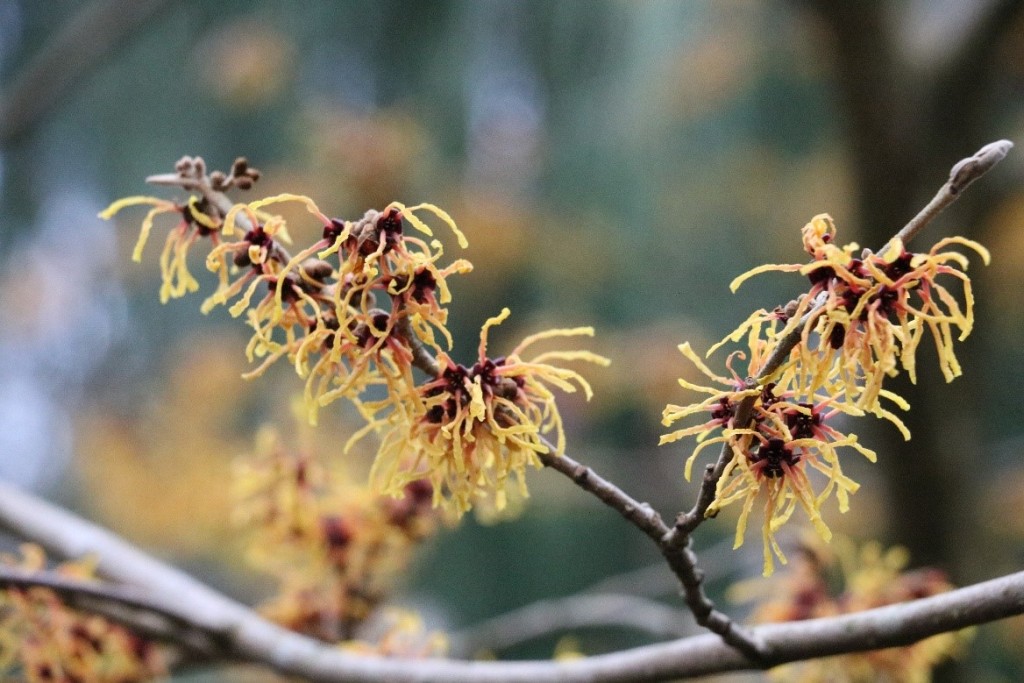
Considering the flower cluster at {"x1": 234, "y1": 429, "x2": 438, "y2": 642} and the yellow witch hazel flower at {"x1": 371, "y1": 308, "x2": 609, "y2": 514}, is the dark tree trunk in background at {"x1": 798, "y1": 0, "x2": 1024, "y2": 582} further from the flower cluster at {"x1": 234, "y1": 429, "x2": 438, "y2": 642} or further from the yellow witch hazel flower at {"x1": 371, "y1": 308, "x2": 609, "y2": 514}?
the yellow witch hazel flower at {"x1": 371, "y1": 308, "x2": 609, "y2": 514}

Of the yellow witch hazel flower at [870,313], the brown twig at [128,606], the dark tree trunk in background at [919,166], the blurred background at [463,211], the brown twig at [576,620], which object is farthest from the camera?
the blurred background at [463,211]

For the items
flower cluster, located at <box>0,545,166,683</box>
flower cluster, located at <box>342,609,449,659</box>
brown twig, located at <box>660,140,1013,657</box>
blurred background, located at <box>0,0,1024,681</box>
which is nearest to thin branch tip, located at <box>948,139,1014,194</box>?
brown twig, located at <box>660,140,1013,657</box>

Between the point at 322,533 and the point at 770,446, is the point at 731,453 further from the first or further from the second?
the point at 322,533

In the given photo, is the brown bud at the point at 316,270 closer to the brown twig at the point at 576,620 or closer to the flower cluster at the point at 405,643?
the flower cluster at the point at 405,643

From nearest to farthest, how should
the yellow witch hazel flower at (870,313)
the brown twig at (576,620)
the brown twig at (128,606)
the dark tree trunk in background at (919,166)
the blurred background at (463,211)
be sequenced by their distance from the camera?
1. the yellow witch hazel flower at (870,313)
2. the brown twig at (128,606)
3. the brown twig at (576,620)
4. the dark tree trunk in background at (919,166)
5. the blurred background at (463,211)

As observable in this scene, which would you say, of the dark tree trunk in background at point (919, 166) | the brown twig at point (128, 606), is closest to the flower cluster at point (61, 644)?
the brown twig at point (128, 606)

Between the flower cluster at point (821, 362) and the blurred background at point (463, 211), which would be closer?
the flower cluster at point (821, 362)

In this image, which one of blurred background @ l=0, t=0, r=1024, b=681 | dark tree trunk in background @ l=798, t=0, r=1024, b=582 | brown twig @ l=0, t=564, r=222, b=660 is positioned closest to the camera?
brown twig @ l=0, t=564, r=222, b=660
